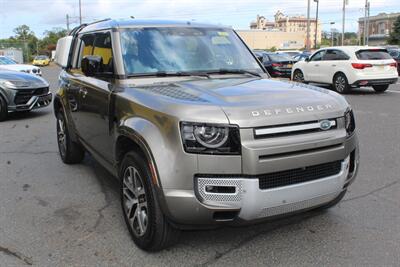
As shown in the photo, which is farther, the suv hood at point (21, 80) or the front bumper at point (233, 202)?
the suv hood at point (21, 80)

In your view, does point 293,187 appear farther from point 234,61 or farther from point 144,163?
point 234,61

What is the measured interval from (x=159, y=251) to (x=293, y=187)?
1184 mm

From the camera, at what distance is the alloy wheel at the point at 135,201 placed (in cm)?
364

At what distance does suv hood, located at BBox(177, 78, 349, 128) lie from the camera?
3178mm

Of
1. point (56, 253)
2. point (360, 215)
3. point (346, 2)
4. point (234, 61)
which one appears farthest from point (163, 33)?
point (346, 2)

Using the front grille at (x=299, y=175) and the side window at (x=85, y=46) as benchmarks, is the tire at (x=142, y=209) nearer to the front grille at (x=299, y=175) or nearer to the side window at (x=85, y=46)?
the front grille at (x=299, y=175)

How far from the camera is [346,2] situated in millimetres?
61906

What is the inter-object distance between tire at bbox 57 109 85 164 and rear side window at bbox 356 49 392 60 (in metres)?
11.9

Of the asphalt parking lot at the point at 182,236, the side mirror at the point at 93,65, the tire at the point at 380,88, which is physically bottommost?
the asphalt parking lot at the point at 182,236

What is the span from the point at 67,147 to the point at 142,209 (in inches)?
119

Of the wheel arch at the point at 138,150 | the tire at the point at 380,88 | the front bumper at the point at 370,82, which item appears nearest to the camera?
the wheel arch at the point at 138,150

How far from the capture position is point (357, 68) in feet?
50.6

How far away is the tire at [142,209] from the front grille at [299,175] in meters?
0.80

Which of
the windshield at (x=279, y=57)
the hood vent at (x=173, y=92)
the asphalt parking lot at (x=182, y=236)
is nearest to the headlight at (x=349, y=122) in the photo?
the asphalt parking lot at (x=182, y=236)
